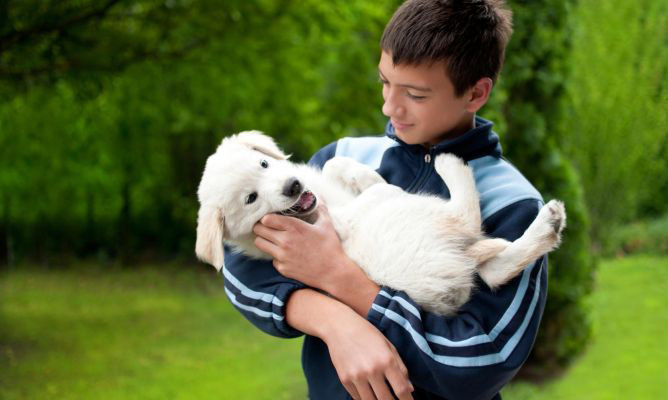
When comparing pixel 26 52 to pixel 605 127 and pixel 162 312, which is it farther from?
pixel 605 127

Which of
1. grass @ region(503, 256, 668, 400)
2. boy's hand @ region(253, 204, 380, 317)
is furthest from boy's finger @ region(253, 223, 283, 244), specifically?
grass @ region(503, 256, 668, 400)

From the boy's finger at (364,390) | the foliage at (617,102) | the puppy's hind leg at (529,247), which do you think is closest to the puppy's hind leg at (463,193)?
the puppy's hind leg at (529,247)

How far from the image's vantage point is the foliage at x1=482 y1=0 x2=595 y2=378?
209 inches

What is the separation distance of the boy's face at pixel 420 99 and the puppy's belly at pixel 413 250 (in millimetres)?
233

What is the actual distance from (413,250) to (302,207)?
437mm

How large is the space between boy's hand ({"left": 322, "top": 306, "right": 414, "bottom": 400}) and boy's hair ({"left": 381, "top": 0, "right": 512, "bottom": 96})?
2.63 ft

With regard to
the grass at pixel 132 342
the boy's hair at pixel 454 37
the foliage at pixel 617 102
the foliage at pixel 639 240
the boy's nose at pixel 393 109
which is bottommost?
the grass at pixel 132 342

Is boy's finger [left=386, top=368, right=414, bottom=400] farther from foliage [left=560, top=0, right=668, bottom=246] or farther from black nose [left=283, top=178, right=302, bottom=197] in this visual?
foliage [left=560, top=0, right=668, bottom=246]

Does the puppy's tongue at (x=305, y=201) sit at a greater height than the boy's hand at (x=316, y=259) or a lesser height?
greater

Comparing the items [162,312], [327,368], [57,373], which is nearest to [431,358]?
[327,368]

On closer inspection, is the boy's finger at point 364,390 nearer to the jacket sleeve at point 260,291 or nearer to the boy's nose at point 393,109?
the jacket sleeve at point 260,291

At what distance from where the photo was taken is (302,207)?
2.28 metres

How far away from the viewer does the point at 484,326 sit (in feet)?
6.16

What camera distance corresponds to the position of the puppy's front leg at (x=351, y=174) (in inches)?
90.5
